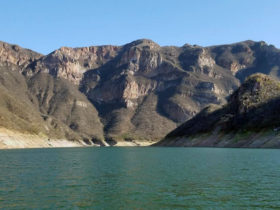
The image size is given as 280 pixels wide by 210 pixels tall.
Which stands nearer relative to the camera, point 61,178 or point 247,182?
point 247,182

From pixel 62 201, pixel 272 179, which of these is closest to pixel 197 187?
pixel 272 179

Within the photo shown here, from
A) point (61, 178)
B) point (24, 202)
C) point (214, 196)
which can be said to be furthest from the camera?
point (61, 178)

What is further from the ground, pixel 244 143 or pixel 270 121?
pixel 270 121

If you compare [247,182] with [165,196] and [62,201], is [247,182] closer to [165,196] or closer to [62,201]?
[165,196]

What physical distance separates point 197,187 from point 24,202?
22.0 m

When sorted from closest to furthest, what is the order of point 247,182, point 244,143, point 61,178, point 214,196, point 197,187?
point 214,196
point 197,187
point 247,182
point 61,178
point 244,143

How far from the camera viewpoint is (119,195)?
131 ft

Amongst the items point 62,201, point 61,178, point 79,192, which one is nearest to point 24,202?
point 62,201

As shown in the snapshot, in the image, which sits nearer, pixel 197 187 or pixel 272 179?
pixel 197 187

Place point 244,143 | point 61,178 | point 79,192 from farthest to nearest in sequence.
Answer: point 244,143
point 61,178
point 79,192

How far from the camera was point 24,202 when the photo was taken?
35.7 metres

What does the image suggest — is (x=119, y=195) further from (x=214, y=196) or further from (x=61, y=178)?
(x=61, y=178)

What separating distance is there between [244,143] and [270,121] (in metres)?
20.7

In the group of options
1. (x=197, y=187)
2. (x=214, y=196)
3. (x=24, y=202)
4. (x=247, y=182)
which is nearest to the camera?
(x=24, y=202)
